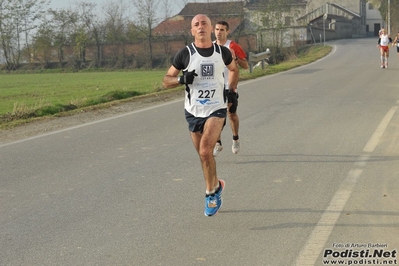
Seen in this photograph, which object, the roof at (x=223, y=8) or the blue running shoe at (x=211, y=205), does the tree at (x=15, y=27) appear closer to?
the roof at (x=223, y=8)

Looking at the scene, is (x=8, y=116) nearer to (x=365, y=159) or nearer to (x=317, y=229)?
(x=365, y=159)

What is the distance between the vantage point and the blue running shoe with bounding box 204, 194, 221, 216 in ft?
20.6

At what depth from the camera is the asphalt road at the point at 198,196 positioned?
17.2 feet

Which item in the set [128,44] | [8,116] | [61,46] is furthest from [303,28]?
[8,116]

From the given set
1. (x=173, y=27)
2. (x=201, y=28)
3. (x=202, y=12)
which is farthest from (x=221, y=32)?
(x=173, y=27)

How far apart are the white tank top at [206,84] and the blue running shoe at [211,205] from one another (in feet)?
2.89

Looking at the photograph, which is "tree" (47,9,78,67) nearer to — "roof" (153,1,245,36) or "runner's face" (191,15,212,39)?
"roof" (153,1,245,36)

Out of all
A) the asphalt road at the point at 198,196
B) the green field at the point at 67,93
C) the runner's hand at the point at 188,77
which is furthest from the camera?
the green field at the point at 67,93

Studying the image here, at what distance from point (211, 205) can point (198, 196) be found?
807 millimetres

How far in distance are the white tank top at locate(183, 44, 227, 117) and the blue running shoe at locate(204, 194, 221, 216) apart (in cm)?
88

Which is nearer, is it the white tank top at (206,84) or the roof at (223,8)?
the white tank top at (206,84)

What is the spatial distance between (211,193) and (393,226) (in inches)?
67.9

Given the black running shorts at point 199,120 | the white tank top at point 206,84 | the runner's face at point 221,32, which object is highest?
the runner's face at point 221,32

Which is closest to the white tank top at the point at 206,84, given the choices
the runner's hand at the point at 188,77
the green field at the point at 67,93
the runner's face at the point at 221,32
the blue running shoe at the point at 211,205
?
the runner's hand at the point at 188,77
